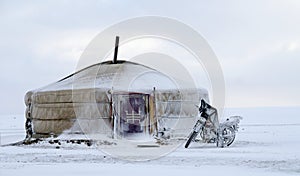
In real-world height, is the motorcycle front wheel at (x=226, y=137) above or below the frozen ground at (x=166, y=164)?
above

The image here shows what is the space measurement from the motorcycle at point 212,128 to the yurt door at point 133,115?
2.27 meters

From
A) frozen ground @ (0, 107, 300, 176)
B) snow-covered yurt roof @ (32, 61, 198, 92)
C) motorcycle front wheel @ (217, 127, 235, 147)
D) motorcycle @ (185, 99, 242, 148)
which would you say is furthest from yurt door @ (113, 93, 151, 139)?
frozen ground @ (0, 107, 300, 176)

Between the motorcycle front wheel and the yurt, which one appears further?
the yurt

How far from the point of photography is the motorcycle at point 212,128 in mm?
12062

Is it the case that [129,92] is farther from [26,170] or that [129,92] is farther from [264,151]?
[26,170]

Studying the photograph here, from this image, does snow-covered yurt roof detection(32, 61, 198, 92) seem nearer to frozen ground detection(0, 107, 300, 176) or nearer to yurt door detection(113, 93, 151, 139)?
yurt door detection(113, 93, 151, 139)

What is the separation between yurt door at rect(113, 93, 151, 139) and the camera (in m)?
14.3

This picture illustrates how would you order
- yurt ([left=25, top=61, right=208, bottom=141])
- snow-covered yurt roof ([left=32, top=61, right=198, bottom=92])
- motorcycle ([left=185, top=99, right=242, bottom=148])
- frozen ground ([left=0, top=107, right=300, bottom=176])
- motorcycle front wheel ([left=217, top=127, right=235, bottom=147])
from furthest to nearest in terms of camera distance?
snow-covered yurt roof ([left=32, top=61, right=198, bottom=92]) < yurt ([left=25, top=61, right=208, bottom=141]) < motorcycle ([left=185, top=99, right=242, bottom=148]) < motorcycle front wheel ([left=217, top=127, right=235, bottom=147]) < frozen ground ([left=0, top=107, right=300, bottom=176])

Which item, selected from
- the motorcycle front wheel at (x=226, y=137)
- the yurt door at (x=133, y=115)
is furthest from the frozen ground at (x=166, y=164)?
the yurt door at (x=133, y=115)

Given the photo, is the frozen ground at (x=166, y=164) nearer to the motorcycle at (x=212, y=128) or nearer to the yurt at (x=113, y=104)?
the motorcycle at (x=212, y=128)

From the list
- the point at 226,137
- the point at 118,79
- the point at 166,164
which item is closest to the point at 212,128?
the point at 226,137

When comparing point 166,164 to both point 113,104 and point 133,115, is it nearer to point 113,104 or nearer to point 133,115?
point 113,104

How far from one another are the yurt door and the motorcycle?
2.27m

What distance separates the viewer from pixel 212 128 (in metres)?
12.6
